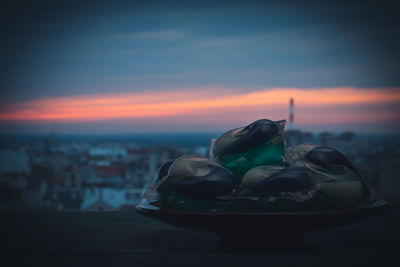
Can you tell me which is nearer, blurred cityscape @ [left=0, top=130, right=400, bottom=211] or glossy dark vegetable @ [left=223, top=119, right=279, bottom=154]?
glossy dark vegetable @ [left=223, top=119, right=279, bottom=154]

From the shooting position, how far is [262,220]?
25.3 inches

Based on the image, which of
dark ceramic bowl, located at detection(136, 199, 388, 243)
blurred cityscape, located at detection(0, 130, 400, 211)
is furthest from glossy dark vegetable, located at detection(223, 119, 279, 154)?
blurred cityscape, located at detection(0, 130, 400, 211)

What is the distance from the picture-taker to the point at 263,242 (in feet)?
2.39

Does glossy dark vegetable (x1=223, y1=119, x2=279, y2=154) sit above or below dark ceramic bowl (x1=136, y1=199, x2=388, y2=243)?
above

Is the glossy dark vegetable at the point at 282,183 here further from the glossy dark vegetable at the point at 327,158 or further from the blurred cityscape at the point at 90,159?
the blurred cityscape at the point at 90,159

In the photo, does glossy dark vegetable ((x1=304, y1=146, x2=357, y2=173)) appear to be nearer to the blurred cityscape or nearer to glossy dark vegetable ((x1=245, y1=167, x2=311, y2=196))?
glossy dark vegetable ((x1=245, y1=167, x2=311, y2=196))

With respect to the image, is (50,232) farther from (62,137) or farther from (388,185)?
(62,137)

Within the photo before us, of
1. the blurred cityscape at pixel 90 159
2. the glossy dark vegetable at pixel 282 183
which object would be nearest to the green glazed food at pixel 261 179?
the glossy dark vegetable at pixel 282 183

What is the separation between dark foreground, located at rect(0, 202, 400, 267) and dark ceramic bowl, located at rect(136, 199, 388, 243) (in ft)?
0.14

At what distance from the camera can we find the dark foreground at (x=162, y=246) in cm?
69

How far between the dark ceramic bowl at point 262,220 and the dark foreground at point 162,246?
0.04 m

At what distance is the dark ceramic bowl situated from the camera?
2.09 feet

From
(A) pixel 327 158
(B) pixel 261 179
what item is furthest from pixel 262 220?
(A) pixel 327 158

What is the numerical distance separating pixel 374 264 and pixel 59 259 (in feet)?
1.68
